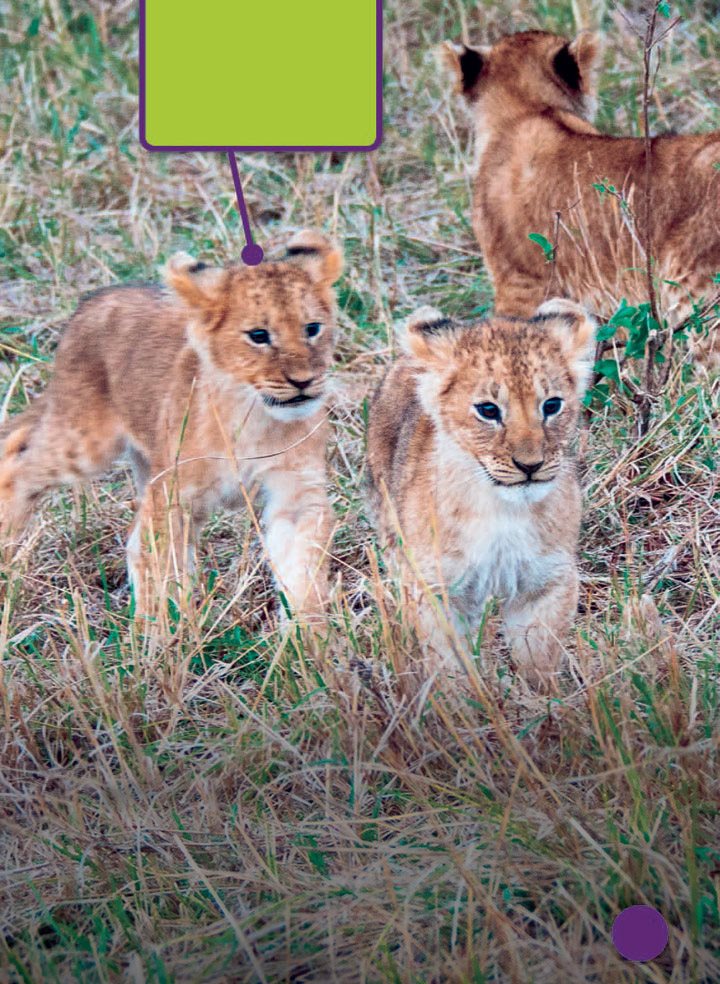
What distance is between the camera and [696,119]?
8.20m

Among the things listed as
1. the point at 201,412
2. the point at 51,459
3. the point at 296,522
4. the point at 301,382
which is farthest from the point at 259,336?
the point at 51,459

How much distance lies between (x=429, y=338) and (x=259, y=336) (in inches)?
25.3

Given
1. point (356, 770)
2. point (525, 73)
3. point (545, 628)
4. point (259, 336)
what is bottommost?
point (356, 770)

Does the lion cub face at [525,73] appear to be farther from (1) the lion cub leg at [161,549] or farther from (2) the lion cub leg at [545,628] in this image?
(2) the lion cub leg at [545,628]

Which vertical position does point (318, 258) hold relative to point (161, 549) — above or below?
above

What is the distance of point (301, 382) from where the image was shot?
4.38 metres

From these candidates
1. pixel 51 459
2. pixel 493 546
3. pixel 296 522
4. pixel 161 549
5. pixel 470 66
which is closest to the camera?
pixel 493 546

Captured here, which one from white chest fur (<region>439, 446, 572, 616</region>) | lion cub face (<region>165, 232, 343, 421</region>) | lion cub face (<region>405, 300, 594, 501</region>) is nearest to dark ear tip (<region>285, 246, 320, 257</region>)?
lion cub face (<region>165, 232, 343, 421</region>)

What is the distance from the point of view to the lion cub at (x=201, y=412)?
4480 mm

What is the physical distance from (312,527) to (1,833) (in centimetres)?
148

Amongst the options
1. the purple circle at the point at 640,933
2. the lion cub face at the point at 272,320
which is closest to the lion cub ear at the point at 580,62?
the lion cub face at the point at 272,320

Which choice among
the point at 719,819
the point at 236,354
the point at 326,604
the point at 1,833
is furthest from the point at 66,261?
the point at 719,819

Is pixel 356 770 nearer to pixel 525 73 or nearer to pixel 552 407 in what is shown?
pixel 552 407

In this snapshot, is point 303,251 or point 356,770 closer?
point 356,770
